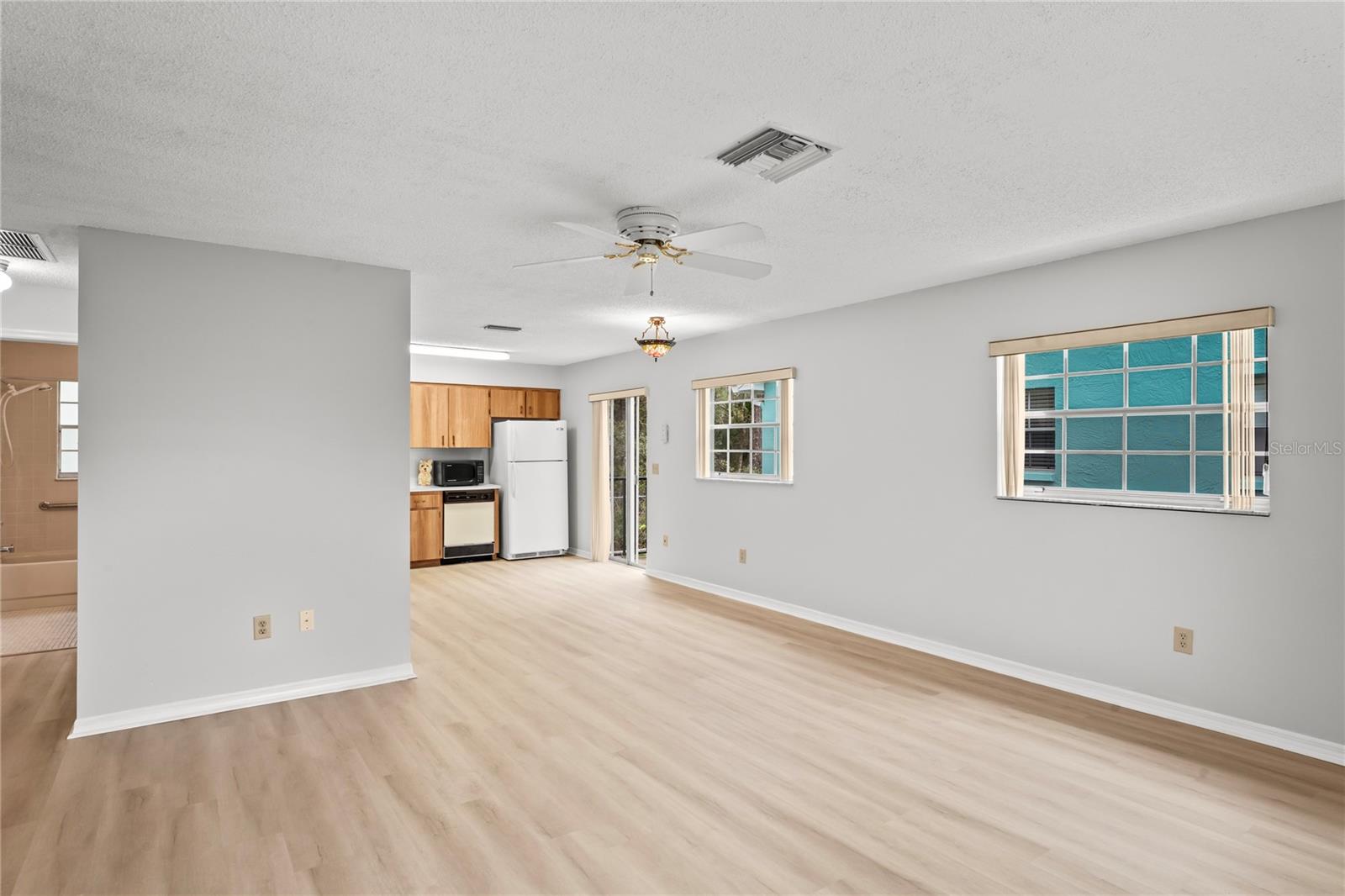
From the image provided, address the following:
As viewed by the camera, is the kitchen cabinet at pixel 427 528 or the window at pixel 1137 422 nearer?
the window at pixel 1137 422

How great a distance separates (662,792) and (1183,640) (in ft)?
8.53

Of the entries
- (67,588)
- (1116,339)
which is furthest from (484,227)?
(67,588)

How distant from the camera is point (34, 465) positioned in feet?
20.1

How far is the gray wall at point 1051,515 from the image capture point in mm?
3074

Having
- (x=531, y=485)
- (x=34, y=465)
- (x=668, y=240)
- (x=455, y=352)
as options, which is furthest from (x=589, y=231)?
(x=34, y=465)

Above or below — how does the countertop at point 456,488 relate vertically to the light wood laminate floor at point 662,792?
above

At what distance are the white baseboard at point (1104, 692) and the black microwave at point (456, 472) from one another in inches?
163

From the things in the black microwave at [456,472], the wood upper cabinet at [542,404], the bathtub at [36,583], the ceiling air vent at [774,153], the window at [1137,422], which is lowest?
the bathtub at [36,583]

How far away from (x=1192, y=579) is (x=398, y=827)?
360 cm

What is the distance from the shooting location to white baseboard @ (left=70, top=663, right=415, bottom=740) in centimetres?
332

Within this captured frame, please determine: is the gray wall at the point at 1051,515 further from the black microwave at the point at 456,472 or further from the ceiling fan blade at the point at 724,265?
the black microwave at the point at 456,472

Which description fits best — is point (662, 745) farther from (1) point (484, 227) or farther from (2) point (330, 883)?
(1) point (484, 227)

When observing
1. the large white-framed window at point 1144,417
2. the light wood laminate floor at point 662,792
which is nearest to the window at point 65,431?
the light wood laminate floor at point 662,792

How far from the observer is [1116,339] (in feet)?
12.0
